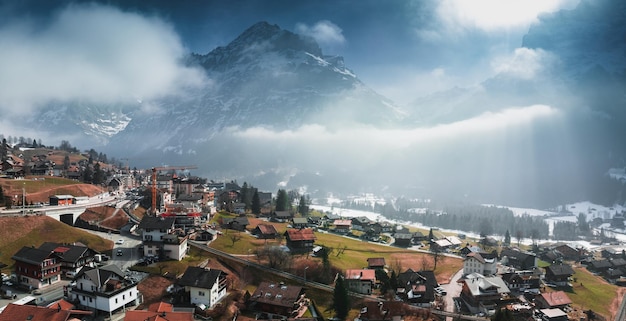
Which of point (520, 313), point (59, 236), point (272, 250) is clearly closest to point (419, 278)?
point (520, 313)

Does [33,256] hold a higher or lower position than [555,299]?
higher

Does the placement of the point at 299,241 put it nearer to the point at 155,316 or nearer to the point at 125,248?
the point at 125,248

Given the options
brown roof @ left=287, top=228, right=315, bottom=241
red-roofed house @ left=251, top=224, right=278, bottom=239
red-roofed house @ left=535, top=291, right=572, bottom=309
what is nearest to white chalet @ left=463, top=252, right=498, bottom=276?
red-roofed house @ left=535, top=291, right=572, bottom=309

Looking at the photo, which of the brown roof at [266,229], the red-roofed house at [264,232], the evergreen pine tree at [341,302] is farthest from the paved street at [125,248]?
the evergreen pine tree at [341,302]

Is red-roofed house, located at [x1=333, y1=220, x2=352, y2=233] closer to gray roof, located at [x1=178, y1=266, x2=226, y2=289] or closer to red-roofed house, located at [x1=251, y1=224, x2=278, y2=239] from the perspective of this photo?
red-roofed house, located at [x1=251, y1=224, x2=278, y2=239]

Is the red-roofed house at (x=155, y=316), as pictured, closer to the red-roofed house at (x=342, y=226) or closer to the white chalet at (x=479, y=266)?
the white chalet at (x=479, y=266)

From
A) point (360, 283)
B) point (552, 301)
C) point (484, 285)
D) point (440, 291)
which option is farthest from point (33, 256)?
point (552, 301)
